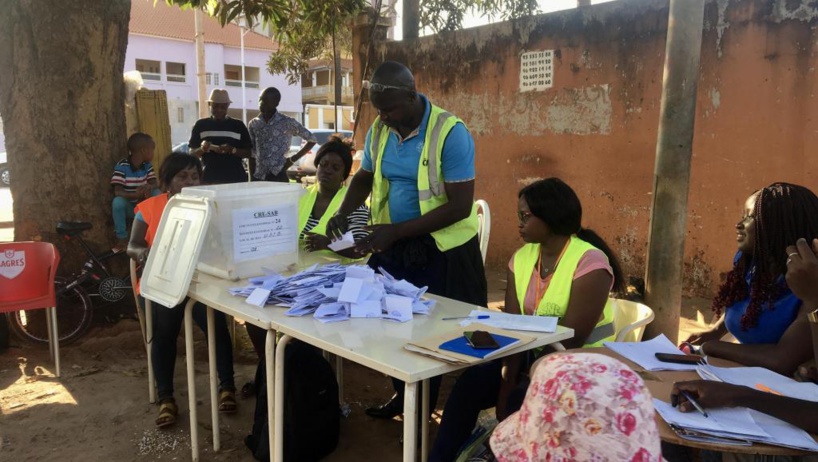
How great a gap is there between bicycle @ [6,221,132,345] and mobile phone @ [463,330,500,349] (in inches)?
141

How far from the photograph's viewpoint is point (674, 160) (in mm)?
3109

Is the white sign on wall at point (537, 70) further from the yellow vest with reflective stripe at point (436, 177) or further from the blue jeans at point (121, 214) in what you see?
the blue jeans at point (121, 214)

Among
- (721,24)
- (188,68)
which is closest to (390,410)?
(721,24)

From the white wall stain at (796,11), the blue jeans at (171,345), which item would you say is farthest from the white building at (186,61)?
the white wall stain at (796,11)

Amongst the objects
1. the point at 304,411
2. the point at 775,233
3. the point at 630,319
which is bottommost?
the point at 304,411

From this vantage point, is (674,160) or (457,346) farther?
(674,160)

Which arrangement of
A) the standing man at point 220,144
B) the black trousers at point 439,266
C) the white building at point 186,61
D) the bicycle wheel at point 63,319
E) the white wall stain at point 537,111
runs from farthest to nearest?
the white building at point 186,61, the standing man at point 220,144, the white wall stain at point 537,111, the bicycle wheel at point 63,319, the black trousers at point 439,266

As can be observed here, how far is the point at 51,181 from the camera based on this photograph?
176 inches

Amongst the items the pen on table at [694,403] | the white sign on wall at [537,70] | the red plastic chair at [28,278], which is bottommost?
the red plastic chair at [28,278]

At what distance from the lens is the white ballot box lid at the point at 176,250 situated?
262 cm

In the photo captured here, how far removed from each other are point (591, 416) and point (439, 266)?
6.00 ft

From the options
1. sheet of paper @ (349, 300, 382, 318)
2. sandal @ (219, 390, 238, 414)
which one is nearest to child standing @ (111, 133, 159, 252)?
sandal @ (219, 390, 238, 414)

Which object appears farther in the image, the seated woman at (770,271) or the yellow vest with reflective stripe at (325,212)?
the yellow vest with reflective stripe at (325,212)

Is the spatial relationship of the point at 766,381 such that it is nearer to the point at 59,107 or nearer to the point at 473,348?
the point at 473,348
